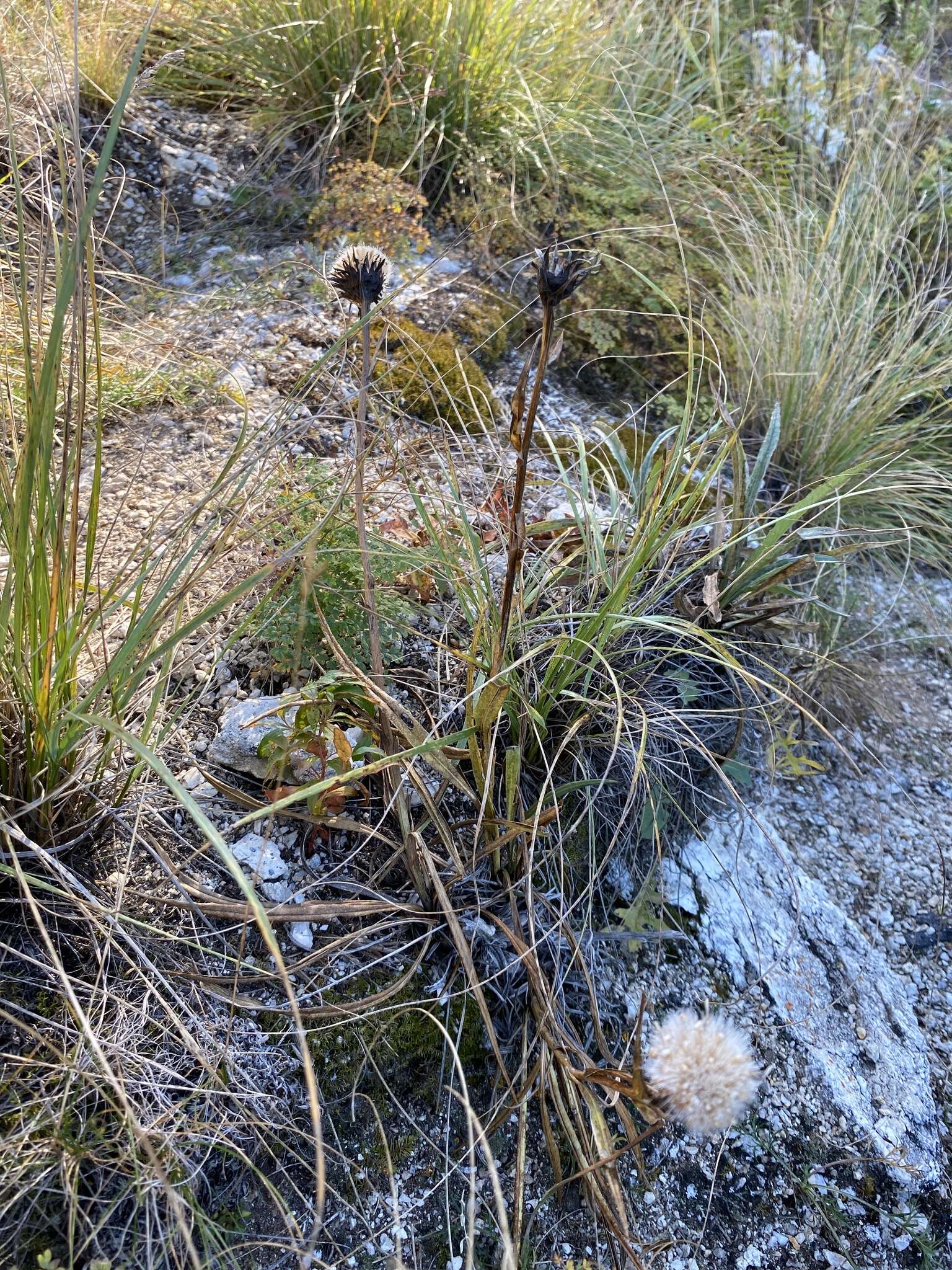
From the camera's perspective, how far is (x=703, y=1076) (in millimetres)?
1077

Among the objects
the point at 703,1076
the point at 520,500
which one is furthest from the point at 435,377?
the point at 703,1076

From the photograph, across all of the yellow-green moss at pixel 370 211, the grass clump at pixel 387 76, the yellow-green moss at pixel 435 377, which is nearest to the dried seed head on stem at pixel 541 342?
the yellow-green moss at pixel 435 377

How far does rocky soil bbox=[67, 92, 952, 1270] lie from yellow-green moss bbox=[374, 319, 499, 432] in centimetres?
11

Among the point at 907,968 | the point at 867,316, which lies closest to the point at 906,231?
the point at 867,316

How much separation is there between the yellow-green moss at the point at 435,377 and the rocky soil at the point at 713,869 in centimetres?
11

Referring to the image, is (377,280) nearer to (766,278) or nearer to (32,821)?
(32,821)

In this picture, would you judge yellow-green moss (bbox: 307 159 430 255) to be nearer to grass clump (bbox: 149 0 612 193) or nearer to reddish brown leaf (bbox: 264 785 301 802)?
grass clump (bbox: 149 0 612 193)

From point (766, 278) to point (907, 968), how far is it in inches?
76.1

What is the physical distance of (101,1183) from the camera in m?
1.15

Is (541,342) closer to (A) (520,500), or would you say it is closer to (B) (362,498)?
(A) (520,500)

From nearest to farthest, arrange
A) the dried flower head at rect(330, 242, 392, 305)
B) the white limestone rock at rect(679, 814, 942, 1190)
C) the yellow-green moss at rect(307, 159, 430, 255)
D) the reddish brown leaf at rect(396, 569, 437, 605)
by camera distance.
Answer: the dried flower head at rect(330, 242, 392, 305)
the white limestone rock at rect(679, 814, 942, 1190)
the reddish brown leaf at rect(396, 569, 437, 605)
the yellow-green moss at rect(307, 159, 430, 255)

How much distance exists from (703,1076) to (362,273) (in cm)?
112

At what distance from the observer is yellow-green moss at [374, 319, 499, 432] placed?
2.37 m

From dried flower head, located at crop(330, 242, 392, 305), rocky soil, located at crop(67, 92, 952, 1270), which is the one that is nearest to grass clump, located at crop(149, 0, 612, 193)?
rocky soil, located at crop(67, 92, 952, 1270)
